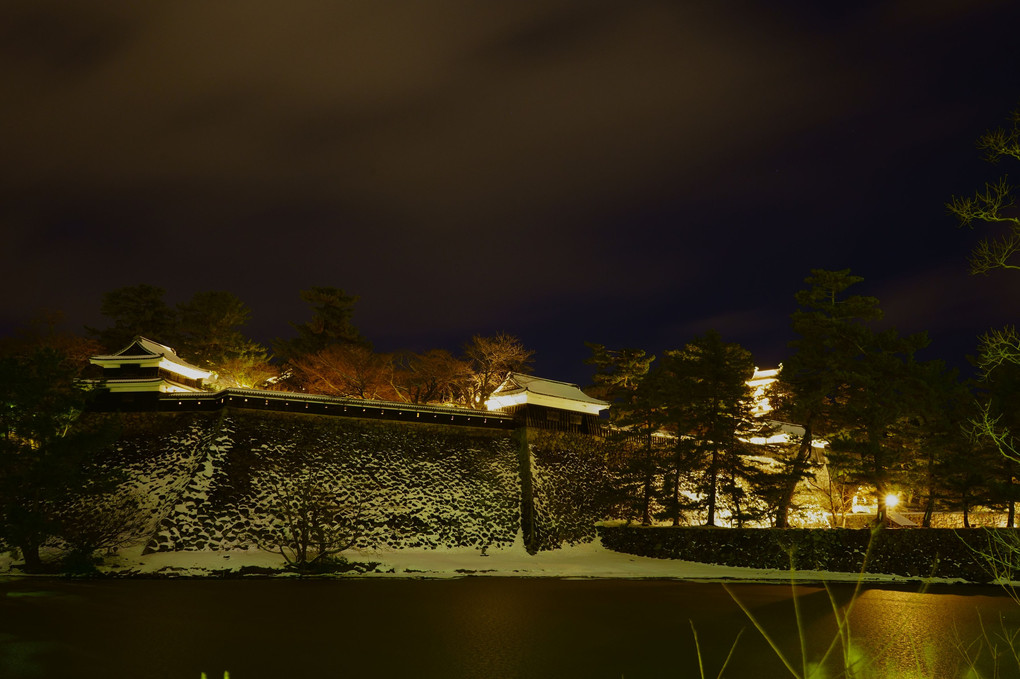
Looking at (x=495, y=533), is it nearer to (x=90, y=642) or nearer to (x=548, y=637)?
(x=548, y=637)

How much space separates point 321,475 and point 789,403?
2097 cm

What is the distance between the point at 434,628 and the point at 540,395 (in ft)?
68.2

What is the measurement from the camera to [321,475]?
27.4m

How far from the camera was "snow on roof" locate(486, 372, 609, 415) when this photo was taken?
33875 millimetres

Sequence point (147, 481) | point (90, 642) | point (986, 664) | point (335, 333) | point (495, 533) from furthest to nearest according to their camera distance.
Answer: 1. point (335, 333)
2. point (495, 533)
3. point (147, 481)
4. point (90, 642)
5. point (986, 664)

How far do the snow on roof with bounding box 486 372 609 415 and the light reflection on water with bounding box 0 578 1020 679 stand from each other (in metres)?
13.7

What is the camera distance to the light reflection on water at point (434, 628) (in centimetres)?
1059

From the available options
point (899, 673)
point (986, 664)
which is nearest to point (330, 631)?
point (899, 673)

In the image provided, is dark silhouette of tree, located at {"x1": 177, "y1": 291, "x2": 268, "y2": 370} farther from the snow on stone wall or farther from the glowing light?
the snow on stone wall

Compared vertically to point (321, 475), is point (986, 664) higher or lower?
lower

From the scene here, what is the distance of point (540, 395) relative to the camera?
34031 millimetres

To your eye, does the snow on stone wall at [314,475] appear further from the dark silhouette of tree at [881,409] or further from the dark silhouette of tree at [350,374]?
the dark silhouette of tree at [881,409]

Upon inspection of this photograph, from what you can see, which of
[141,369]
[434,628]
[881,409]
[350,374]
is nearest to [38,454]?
[141,369]

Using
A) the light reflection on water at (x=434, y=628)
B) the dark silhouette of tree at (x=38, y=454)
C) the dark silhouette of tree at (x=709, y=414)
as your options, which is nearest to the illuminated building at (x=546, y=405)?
the dark silhouette of tree at (x=709, y=414)
